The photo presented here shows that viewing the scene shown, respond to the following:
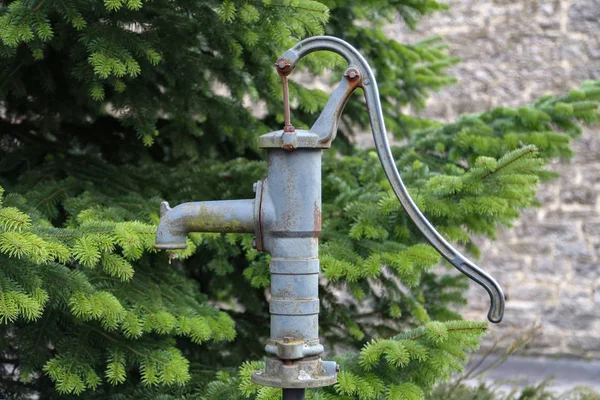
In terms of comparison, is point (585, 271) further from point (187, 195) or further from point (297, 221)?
point (297, 221)

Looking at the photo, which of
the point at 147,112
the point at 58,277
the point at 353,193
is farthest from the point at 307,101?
the point at 58,277

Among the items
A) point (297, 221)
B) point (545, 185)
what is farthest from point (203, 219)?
point (545, 185)

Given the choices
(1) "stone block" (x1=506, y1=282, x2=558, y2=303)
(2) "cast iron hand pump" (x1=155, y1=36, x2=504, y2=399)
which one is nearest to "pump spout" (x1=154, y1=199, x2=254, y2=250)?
(2) "cast iron hand pump" (x1=155, y1=36, x2=504, y2=399)

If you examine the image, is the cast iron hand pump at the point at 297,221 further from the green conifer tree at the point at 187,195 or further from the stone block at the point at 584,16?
the stone block at the point at 584,16

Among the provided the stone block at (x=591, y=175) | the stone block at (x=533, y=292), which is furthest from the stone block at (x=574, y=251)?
the stone block at (x=591, y=175)

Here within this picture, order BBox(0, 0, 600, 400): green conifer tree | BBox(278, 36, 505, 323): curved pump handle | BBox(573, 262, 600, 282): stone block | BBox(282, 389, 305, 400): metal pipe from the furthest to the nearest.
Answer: BBox(573, 262, 600, 282): stone block
BBox(0, 0, 600, 400): green conifer tree
BBox(282, 389, 305, 400): metal pipe
BBox(278, 36, 505, 323): curved pump handle

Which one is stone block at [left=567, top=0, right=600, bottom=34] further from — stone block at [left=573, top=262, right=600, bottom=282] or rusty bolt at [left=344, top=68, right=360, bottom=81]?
rusty bolt at [left=344, top=68, right=360, bottom=81]

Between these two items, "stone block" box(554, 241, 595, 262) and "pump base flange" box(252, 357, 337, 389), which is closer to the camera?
A: "pump base flange" box(252, 357, 337, 389)

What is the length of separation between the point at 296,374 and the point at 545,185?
4.84m

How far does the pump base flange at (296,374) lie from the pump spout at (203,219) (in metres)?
0.23

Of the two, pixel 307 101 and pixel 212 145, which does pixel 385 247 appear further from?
pixel 212 145

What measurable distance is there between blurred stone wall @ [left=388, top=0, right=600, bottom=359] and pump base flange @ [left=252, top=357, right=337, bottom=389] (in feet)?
15.1

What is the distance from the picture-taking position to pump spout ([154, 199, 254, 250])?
1.34 m

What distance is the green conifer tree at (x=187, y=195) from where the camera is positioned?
1.69m
